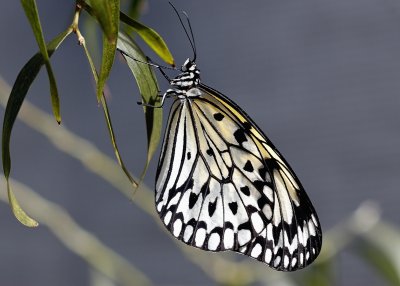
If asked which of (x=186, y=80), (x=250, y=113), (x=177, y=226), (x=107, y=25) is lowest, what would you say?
(x=250, y=113)

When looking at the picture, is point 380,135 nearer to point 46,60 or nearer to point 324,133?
point 324,133

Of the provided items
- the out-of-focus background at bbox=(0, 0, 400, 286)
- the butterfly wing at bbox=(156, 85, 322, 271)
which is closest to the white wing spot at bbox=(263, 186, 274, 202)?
the butterfly wing at bbox=(156, 85, 322, 271)

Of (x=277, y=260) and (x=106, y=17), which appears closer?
(x=106, y=17)

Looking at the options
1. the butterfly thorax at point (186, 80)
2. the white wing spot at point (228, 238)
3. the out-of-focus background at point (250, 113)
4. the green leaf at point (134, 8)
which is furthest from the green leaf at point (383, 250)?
the out-of-focus background at point (250, 113)

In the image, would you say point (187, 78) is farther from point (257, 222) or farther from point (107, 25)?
point (107, 25)

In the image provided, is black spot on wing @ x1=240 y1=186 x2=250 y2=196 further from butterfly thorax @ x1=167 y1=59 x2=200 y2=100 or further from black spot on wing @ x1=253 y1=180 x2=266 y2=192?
butterfly thorax @ x1=167 y1=59 x2=200 y2=100

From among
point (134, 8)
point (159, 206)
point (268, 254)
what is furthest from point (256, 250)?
point (134, 8)

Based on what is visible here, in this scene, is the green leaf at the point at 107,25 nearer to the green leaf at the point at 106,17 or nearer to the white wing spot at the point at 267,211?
the green leaf at the point at 106,17
